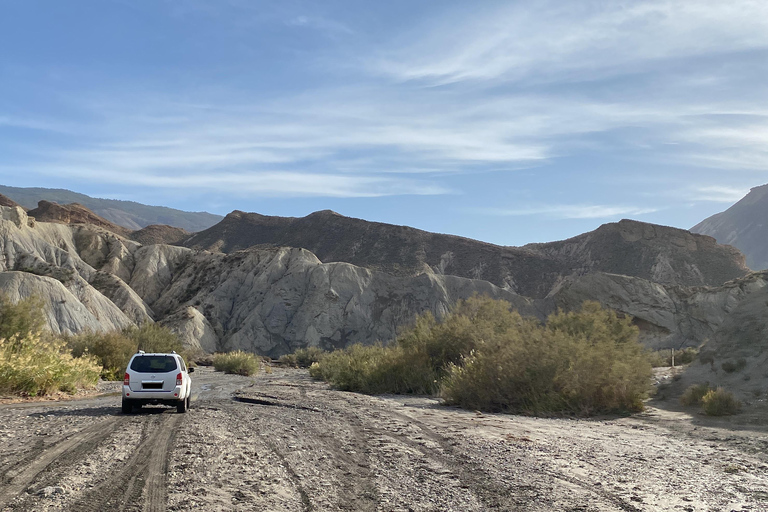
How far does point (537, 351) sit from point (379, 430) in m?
6.93

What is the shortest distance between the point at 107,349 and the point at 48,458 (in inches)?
998

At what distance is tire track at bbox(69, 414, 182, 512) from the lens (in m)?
6.25

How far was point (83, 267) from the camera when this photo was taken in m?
62.6

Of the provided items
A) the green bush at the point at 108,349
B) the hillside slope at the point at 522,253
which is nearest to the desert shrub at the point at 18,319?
the green bush at the point at 108,349

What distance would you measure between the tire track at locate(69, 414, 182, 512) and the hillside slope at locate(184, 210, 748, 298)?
253ft

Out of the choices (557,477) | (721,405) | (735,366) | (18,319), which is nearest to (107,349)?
(18,319)

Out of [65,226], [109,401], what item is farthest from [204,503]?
[65,226]

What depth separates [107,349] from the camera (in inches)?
1261

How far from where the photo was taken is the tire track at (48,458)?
22.3 feet

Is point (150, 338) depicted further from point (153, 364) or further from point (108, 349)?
point (153, 364)

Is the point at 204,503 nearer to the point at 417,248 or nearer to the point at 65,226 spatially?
the point at 65,226

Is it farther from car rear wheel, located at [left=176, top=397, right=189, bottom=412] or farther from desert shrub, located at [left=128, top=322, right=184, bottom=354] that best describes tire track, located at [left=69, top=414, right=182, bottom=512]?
desert shrub, located at [left=128, top=322, right=184, bottom=354]

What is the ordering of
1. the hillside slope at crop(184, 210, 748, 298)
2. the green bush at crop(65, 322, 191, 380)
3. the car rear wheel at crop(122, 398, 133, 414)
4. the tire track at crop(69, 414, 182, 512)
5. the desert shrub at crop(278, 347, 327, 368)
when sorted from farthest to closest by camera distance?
the hillside slope at crop(184, 210, 748, 298)
the desert shrub at crop(278, 347, 327, 368)
the green bush at crop(65, 322, 191, 380)
the car rear wheel at crop(122, 398, 133, 414)
the tire track at crop(69, 414, 182, 512)

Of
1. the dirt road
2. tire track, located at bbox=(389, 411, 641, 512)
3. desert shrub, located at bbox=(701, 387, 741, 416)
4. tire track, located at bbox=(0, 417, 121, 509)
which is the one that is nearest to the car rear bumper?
the dirt road
